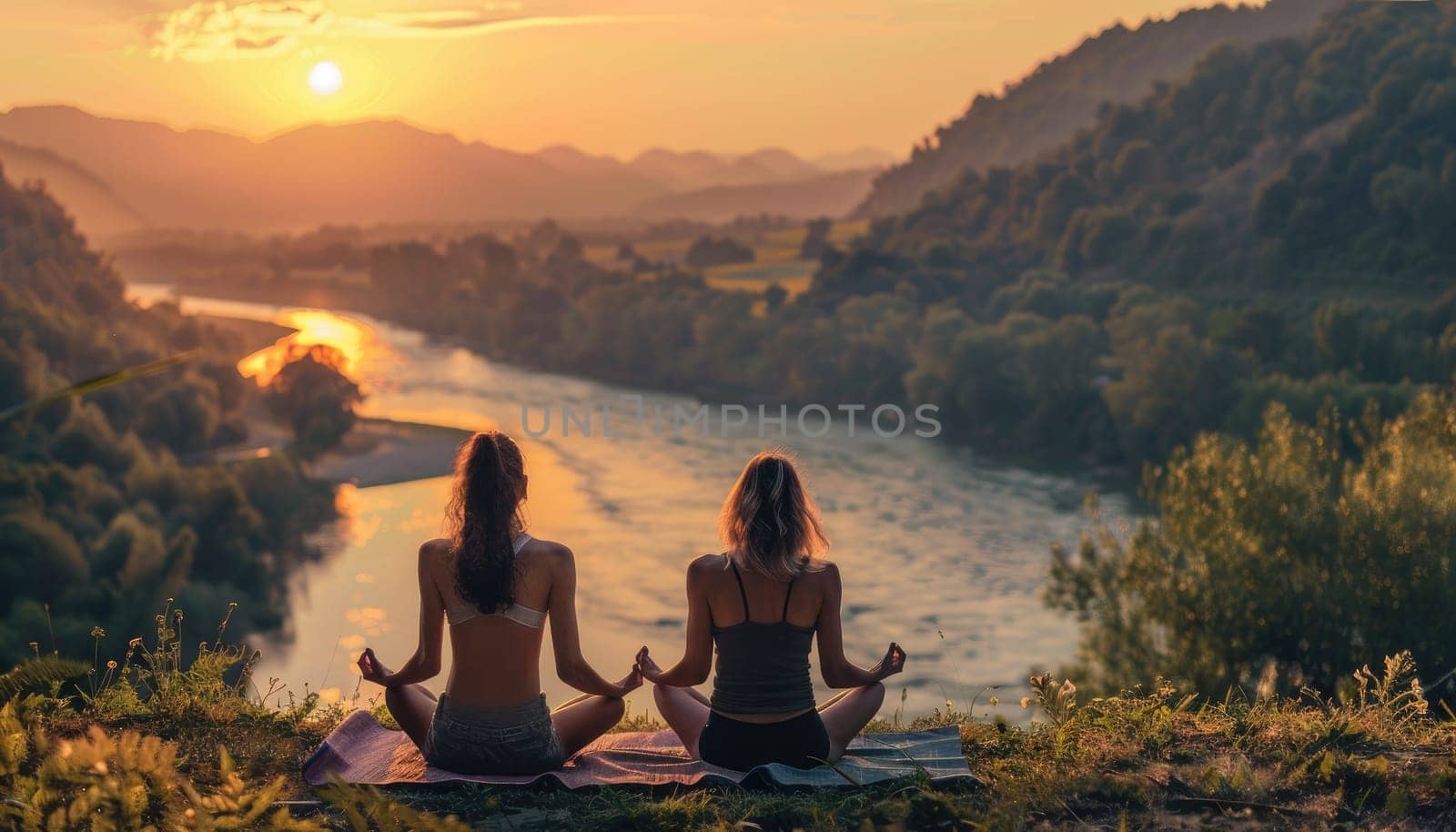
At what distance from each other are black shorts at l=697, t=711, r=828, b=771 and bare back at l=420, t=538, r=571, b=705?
534 mm

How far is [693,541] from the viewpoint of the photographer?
30.4 metres

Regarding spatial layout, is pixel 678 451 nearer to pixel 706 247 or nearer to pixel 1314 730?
pixel 1314 730

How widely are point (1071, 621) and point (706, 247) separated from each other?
5910 centimetres

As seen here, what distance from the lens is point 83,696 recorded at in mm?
4391

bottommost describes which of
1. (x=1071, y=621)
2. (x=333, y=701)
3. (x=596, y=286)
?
(x=1071, y=621)

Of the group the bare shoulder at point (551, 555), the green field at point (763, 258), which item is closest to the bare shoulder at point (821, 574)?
the bare shoulder at point (551, 555)

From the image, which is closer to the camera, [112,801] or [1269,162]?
[112,801]

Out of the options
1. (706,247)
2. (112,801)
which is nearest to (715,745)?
(112,801)

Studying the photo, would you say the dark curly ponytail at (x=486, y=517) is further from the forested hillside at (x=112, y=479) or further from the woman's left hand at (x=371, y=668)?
the forested hillside at (x=112, y=479)

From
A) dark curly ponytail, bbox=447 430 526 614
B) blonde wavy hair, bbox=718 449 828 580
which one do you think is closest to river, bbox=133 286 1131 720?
dark curly ponytail, bbox=447 430 526 614

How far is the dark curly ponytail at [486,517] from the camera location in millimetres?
3648

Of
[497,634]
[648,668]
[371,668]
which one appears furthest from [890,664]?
A: [371,668]

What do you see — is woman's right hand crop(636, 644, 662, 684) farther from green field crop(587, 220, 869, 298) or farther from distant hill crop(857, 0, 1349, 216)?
distant hill crop(857, 0, 1349, 216)

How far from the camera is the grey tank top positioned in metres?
3.73
